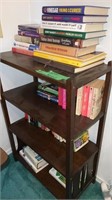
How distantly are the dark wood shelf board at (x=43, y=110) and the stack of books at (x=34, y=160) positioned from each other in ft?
1.58

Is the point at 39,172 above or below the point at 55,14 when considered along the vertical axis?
below

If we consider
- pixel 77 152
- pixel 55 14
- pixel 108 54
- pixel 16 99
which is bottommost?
pixel 77 152

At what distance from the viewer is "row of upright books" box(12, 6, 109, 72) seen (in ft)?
2.42

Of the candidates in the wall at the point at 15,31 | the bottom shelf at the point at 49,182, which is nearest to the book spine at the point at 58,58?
the wall at the point at 15,31

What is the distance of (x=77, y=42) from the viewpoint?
0.77m

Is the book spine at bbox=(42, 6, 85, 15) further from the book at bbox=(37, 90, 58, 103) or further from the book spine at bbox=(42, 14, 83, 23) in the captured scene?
the book at bbox=(37, 90, 58, 103)

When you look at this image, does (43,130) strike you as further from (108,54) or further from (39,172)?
(108,54)

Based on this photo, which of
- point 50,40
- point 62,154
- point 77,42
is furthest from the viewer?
point 62,154

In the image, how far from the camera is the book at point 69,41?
771 mm

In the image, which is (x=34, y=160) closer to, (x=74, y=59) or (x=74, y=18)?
(x=74, y=59)

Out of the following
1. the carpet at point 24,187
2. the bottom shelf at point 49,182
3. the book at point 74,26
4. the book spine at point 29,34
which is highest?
the book at point 74,26

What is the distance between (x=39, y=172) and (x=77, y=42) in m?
1.05

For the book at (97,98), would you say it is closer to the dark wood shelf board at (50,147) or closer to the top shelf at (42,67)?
the top shelf at (42,67)

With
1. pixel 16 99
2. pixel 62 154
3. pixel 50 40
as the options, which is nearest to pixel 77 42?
pixel 50 40
